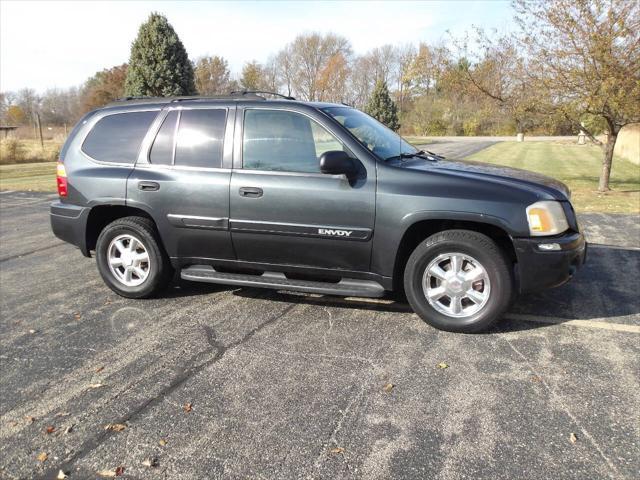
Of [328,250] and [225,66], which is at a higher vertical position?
[225,66]

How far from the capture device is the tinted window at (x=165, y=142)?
188 inches

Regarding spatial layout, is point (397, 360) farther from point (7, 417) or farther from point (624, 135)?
point (624, 135)

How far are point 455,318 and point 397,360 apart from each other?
28.9 inches

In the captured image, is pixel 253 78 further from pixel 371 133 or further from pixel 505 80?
pixel 371 133

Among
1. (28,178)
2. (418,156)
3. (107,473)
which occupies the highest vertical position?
(418,156)

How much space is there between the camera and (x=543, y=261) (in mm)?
3801

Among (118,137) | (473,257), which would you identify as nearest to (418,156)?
(473,257)

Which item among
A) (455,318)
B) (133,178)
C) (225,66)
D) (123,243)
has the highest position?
(225,66)

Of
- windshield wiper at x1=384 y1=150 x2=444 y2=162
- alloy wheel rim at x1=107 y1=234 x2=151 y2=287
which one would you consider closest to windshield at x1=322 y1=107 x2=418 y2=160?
windshield wiper at x1=384 y1=150 x2=444 y2=162

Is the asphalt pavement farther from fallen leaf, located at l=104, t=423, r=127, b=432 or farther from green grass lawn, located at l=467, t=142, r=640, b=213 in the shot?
green grass lawn, located at l=467, t=142, r=640, b=213

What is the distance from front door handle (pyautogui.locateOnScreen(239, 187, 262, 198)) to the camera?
4.36 metres

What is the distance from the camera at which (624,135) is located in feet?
83.3

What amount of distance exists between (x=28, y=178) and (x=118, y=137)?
16.3 m

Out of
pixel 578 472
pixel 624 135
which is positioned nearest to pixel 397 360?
pixel 578 472
